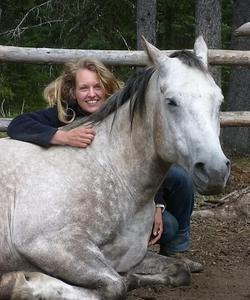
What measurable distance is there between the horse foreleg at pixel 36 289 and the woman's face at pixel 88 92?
115 centimetres

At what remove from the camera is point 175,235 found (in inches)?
174

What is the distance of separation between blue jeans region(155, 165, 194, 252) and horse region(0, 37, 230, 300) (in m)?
0.67

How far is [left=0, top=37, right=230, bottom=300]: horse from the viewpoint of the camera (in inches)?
123

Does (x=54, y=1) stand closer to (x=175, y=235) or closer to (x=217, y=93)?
(x=175, y=235)

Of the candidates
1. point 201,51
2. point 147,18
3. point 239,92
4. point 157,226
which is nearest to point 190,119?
point 201,51

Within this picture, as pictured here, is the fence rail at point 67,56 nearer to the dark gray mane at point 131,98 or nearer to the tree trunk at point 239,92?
the dark gray mane at point 131,98

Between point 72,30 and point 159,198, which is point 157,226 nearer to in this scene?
Answer: point 159,198

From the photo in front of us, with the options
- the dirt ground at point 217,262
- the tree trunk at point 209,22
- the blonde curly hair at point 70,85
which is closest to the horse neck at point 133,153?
the blonde curly hair at point 70,85

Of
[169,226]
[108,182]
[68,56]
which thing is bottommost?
[169,226]

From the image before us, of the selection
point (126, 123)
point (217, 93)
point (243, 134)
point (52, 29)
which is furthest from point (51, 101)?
point (52, 29)

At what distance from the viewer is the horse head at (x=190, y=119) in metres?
2.91

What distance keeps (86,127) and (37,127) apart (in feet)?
A: 0.95

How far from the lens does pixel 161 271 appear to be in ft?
12.8

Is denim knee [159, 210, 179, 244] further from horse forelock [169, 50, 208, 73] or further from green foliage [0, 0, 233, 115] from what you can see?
green foliage [0, 0, 233, 115]
